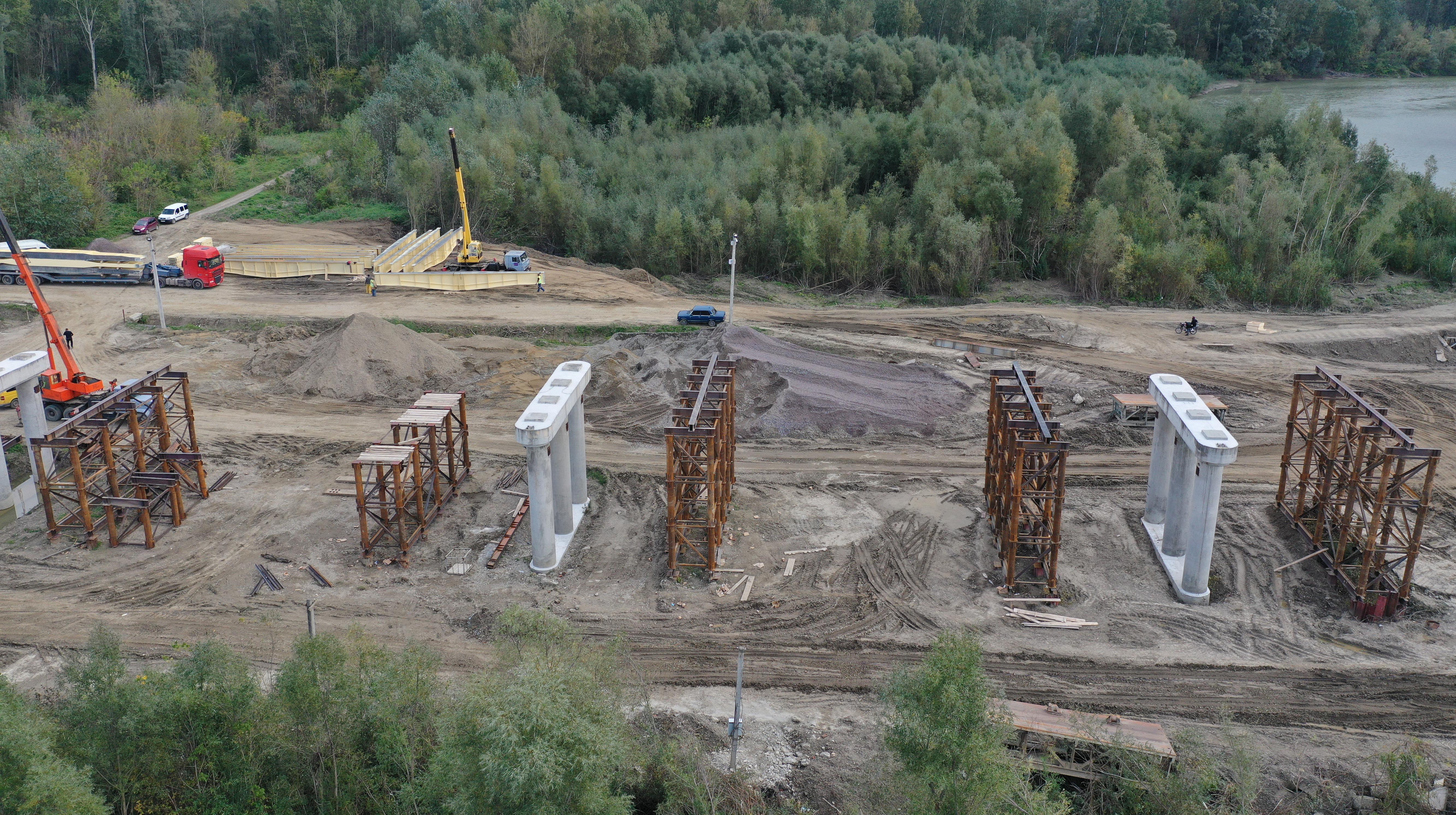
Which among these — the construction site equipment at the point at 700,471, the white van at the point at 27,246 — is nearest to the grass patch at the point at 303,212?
the white van at the point at 27,246

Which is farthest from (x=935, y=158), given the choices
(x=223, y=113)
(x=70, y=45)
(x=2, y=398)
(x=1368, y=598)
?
(x=70, y=45)

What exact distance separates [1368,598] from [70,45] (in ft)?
325

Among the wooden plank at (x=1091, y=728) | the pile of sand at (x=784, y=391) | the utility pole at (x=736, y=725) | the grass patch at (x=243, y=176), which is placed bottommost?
the utility pole at (x=736, y=725)

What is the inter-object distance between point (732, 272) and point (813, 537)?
1705 centimetres

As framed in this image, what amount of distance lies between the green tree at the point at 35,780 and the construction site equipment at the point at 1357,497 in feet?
78.4

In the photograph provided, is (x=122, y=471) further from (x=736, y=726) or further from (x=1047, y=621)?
(x=1047, y=621)

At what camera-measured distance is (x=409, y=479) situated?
2928 cm

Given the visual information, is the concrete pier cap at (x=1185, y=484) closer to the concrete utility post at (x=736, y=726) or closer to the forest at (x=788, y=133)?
the concrete utility post at (x=736, y=726)

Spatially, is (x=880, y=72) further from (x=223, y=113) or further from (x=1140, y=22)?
(x=223, y=113)

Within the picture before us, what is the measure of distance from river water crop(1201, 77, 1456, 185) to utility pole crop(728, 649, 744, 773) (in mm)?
56376

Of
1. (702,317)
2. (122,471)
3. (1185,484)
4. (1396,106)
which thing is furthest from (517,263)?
(1396,106)

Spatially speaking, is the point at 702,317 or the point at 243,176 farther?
the point at 243,176

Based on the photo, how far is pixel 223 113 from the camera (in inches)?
2867

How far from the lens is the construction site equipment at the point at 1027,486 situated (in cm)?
2325
